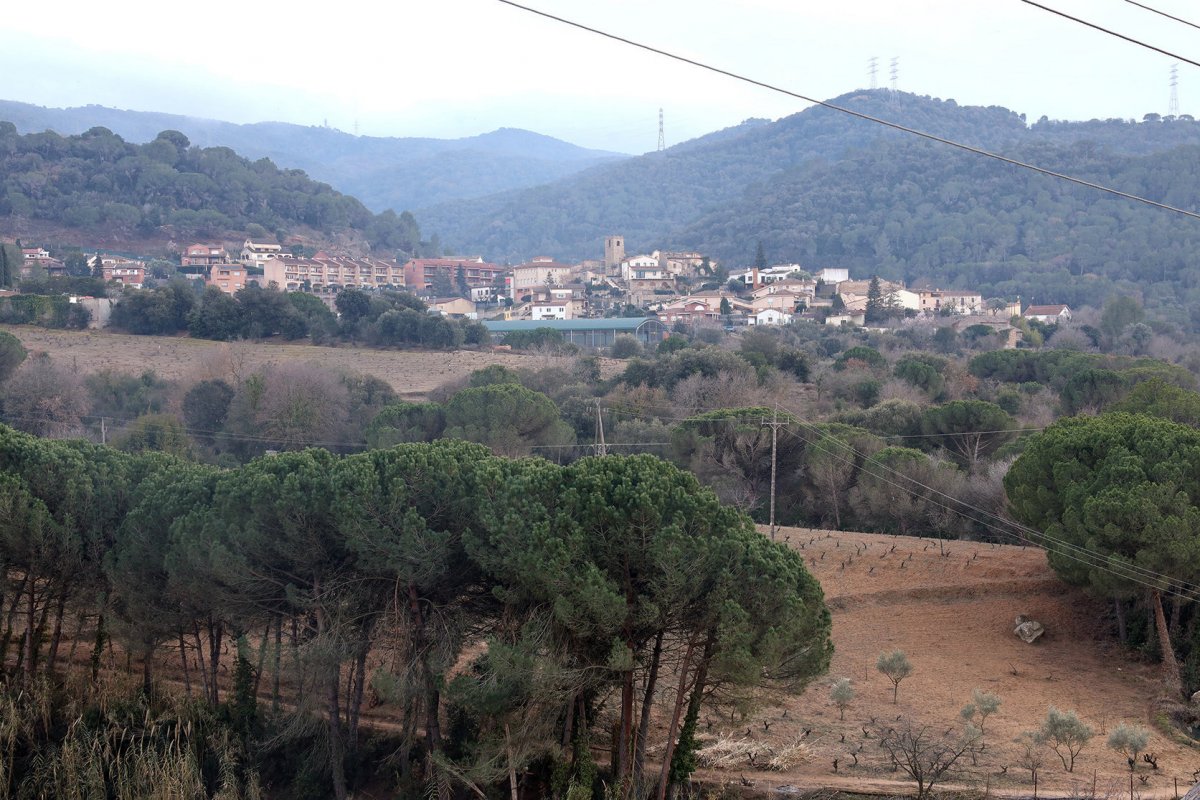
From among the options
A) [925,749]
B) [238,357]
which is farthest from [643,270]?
[925,749]

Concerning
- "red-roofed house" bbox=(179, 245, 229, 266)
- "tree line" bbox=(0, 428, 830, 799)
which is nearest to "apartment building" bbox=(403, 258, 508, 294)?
"red-roofed house" bbox=(179, 245, 229, 266)

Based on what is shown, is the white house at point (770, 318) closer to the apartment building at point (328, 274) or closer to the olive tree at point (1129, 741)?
the apartment building at point (328, 274)

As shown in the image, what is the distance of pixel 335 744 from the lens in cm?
1235

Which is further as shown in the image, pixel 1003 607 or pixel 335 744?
pixel 1003 607

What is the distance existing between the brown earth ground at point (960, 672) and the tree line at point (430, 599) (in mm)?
1539

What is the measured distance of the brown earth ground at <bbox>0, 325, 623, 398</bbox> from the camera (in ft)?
129

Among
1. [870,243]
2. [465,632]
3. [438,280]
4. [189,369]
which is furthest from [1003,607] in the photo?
[870,243]

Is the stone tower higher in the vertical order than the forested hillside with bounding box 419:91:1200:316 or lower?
lower

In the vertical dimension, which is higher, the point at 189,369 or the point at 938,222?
the point at 938,222

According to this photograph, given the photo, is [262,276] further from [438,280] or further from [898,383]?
[898,383]

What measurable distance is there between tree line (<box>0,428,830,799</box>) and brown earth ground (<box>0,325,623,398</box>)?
907 inches

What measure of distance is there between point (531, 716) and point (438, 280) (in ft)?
252

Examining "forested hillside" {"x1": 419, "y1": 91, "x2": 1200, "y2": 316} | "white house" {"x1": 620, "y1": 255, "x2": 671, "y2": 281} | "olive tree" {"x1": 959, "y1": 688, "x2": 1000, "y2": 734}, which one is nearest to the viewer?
"olive tree" {"x1": 959, "y1": 688, "x2": 1000, "y2": 734}

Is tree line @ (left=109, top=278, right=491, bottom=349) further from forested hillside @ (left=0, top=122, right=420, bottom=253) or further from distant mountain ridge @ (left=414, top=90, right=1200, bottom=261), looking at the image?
distant mountain ridge @ (left=414, top=90, right=1200, bottom=261)
